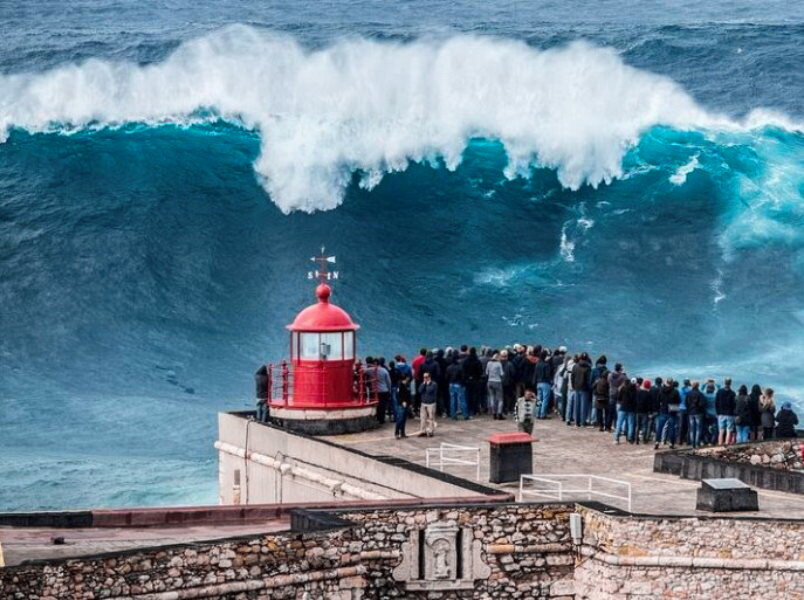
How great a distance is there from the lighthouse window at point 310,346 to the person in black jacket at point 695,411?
5.70 m

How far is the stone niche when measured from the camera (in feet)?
95.9

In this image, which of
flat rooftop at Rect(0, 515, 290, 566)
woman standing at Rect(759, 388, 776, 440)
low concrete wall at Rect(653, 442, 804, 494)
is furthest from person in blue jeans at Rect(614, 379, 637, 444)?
flat rooftop at Rect(0, 515, 290, 566)

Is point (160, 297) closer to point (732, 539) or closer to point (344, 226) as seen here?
point (344, 226)

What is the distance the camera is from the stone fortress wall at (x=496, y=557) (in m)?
27.7

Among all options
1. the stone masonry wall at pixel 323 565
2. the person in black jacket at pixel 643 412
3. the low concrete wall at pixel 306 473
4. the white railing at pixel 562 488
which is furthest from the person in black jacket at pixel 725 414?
the stone masonry wall at pixel 323 565

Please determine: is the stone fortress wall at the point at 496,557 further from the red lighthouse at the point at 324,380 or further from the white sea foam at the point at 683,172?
the white sea foam at the point at 683,172

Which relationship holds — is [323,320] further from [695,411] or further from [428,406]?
[695,411]

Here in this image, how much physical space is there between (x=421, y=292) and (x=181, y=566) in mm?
27842

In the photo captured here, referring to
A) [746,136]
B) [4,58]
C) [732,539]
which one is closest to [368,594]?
[732,539]

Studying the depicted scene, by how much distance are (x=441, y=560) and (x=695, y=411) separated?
7.70 m

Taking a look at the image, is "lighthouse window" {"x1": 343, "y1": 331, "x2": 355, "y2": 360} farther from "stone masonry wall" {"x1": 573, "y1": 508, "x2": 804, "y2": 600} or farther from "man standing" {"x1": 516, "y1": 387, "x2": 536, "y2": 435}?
"stone masonry wall" {"x1": 573, "y1": 508, "x2": 804, "y2": 600}

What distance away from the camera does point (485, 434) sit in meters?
37.3

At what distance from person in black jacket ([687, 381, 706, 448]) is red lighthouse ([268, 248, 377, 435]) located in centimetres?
502

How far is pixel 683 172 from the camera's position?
61.0m
